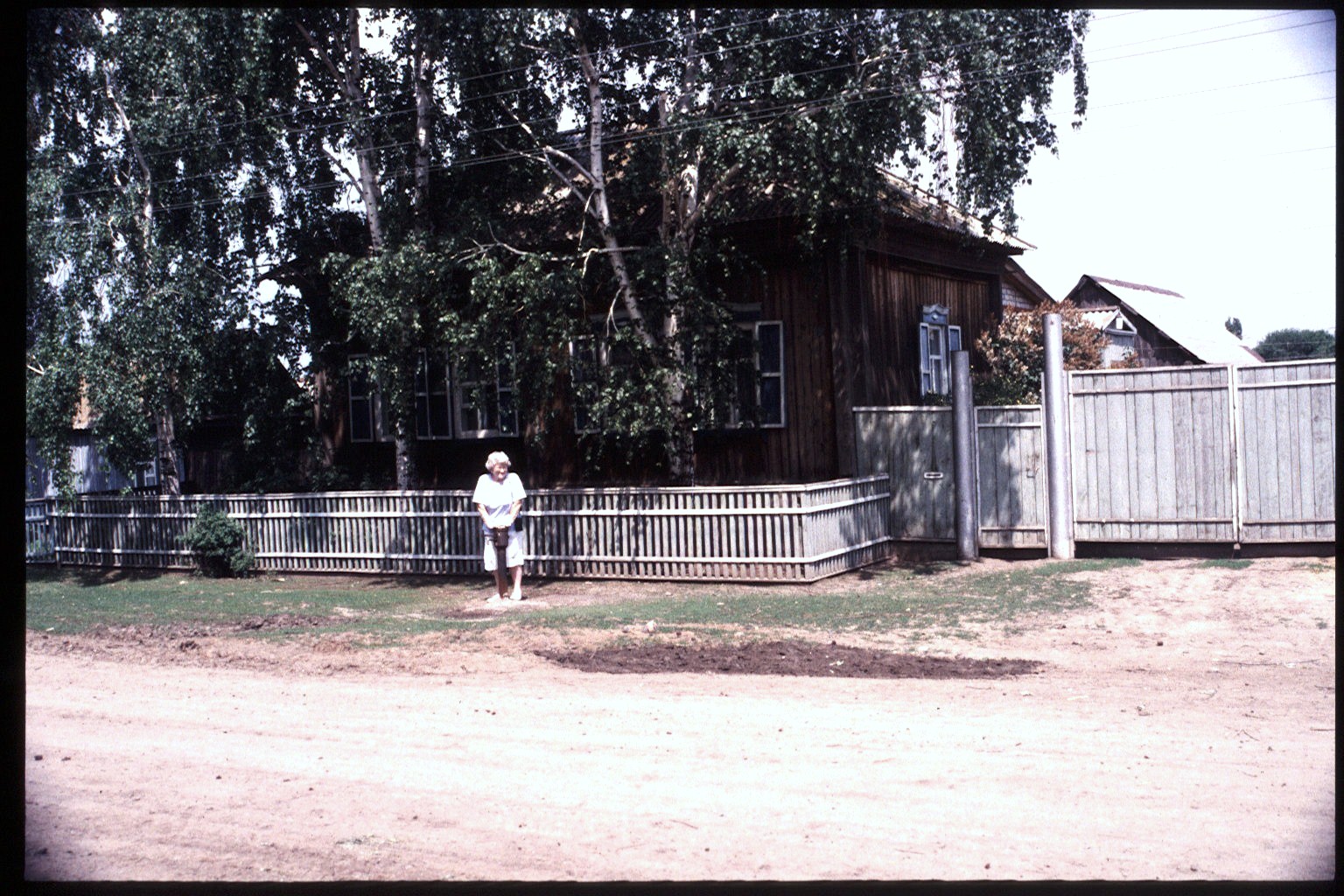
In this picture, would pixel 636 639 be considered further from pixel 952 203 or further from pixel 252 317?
pixel 252 317

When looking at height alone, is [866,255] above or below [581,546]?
above

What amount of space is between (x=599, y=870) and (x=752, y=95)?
11712 mm

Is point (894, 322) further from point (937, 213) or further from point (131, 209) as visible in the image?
point (131, 209)

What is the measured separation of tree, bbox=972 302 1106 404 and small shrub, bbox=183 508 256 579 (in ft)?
39.6

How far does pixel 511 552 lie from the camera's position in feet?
47.1

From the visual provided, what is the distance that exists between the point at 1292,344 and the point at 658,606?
6291cm

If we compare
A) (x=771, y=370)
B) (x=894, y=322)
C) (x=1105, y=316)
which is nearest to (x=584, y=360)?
(x=771, y=370)

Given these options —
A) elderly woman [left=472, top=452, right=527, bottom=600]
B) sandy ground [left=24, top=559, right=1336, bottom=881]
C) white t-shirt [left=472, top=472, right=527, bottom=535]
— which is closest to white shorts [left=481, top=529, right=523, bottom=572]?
elderly woman [left=472, top=452, right=527, bottom=600]

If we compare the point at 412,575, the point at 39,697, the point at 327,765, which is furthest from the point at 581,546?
the point at 327,765

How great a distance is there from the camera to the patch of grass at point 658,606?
12.4m

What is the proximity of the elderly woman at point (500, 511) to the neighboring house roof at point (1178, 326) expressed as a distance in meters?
25.9

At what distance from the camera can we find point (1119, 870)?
5074mm

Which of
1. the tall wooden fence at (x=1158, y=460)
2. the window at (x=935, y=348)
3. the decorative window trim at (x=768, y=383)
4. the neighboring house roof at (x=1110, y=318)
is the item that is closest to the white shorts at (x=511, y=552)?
the decorative window trim at (x=768, y=383)

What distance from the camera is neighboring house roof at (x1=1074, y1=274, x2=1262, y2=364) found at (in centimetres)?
3541
